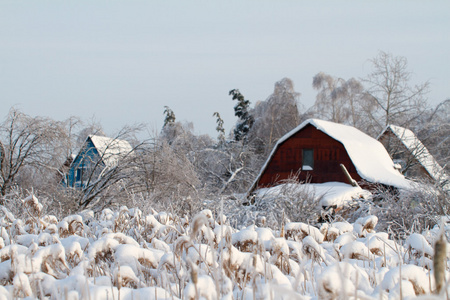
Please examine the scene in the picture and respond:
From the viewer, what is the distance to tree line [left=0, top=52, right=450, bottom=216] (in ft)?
56.9

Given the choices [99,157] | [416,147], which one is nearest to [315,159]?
[416,147]

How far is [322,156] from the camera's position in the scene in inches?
1008

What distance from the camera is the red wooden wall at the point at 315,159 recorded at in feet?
82.4

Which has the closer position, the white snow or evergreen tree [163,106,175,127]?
the white snow

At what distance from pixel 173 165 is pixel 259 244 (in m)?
16.9

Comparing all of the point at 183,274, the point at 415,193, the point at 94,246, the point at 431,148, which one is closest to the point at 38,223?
the point at 94,246

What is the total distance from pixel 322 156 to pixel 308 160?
3.00ft

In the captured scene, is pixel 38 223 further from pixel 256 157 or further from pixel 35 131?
pixel 256 157

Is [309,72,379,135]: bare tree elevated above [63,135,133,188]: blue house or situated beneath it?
elevated above

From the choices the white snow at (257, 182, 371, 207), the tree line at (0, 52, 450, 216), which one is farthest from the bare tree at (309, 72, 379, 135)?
the white snow at (257, 182, 371, 207)

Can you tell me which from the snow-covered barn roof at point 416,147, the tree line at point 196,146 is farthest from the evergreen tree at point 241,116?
the snow-covered barn roof at point 416,147

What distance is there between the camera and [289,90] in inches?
1934

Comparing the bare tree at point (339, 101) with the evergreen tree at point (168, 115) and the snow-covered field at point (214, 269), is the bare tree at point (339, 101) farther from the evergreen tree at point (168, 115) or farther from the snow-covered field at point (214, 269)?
the snow-covered field at point (214, 269)

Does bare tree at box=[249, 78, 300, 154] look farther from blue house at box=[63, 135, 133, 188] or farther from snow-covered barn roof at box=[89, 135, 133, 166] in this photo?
blue house at box=[63, 135, 133, 188]
